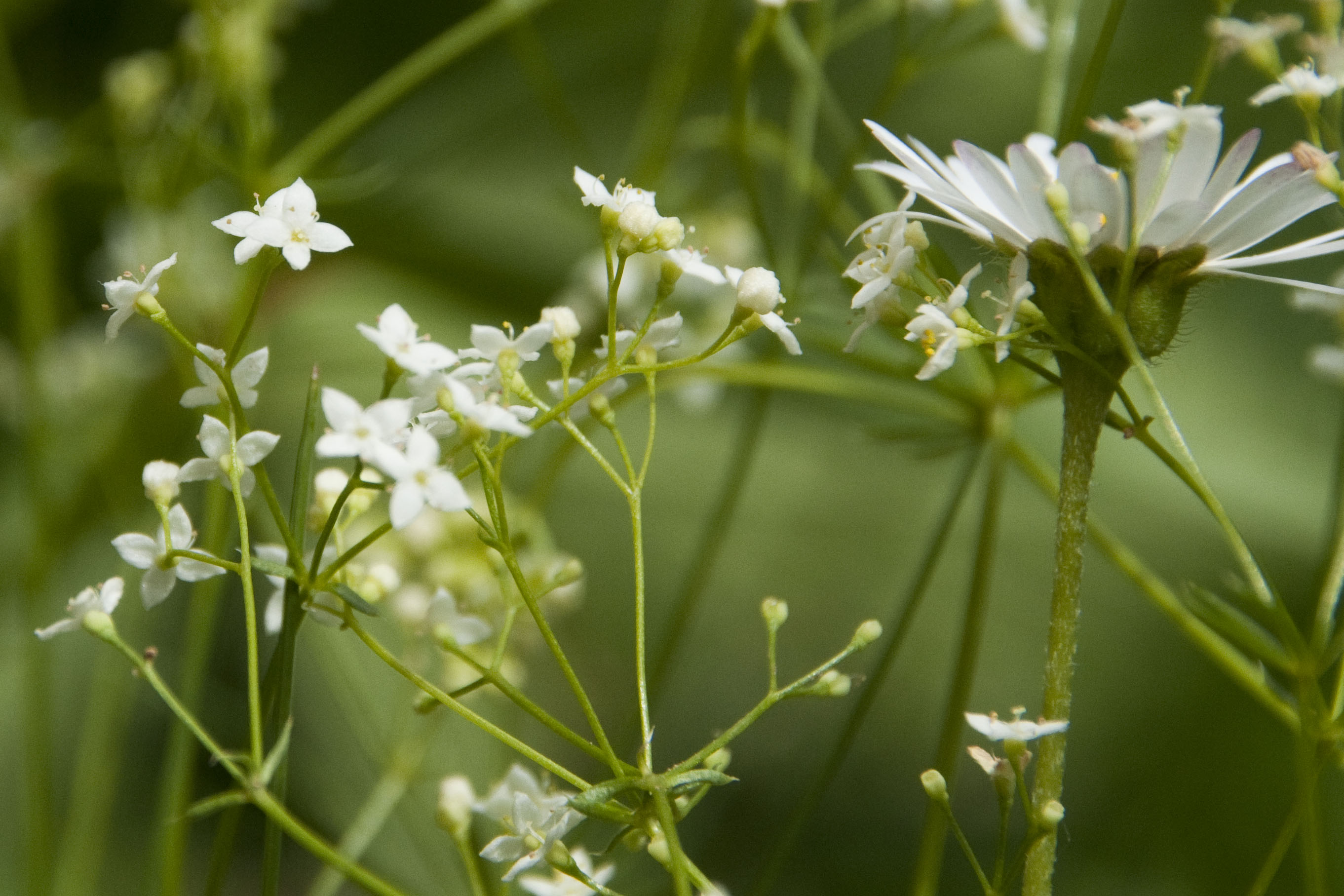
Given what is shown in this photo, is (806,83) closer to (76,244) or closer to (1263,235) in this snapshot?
(1263,235)

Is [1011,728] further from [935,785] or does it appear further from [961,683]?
[961,683]

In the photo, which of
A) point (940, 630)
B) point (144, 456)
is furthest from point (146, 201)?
point (940, 630)

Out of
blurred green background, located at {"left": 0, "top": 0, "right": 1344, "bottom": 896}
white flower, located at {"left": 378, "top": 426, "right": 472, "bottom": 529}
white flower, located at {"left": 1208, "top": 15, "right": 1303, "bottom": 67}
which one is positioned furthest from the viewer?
blurred green background, located at {"left": 0, "top": 0, "right": 1344, "bottom": 896}

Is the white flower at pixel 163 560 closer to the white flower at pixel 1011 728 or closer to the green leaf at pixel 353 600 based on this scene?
the green leaf at pixel 353 600

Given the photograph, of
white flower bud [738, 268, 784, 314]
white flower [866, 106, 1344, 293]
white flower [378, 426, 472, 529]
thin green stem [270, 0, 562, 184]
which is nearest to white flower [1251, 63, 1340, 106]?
white flower [866, 106, 1344, 293]

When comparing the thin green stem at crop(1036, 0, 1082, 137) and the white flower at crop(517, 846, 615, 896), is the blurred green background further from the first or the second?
the white flower at crop(517, 846, 615, 896)

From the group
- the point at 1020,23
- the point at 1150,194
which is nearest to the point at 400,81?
the point at 1020,23
